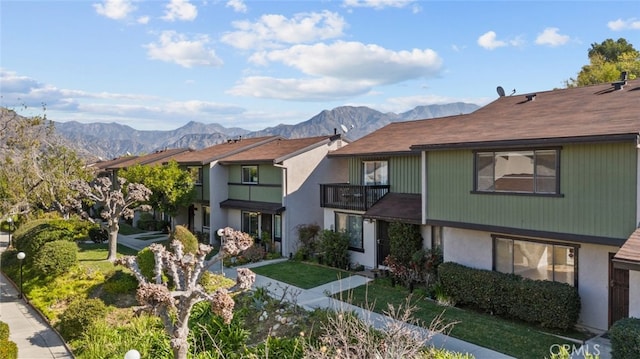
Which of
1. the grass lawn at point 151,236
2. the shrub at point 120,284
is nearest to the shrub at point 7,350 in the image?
the shrub at point 120,284

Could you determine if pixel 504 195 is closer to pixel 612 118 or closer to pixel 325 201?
pixel 612 118

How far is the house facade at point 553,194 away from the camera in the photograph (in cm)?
1034

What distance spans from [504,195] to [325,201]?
940 cm

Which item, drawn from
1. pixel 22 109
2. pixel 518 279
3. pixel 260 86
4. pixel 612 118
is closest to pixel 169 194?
pixel 22 109

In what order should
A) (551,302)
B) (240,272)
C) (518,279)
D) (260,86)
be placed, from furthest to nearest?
(260,86) < (518,279) < (551,302) < (240,272)

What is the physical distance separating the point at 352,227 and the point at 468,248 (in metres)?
6.67

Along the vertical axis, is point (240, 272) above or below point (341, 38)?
below

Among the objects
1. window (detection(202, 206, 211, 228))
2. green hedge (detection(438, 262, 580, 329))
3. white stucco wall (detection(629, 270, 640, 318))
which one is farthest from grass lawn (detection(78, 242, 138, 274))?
white stucco wall (detection(629, 270, 640, 318))

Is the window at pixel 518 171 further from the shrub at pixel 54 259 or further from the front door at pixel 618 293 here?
the shrub at pixel 54 259

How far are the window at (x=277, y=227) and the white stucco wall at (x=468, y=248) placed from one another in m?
9.81

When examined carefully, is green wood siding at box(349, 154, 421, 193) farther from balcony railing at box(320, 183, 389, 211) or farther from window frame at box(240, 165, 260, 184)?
window frame at box(240, 165, 260, 184)

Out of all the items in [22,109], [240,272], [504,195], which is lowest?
[240,272]

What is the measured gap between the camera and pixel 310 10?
17.2 meters

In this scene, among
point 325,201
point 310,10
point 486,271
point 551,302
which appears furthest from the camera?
point 325,201
